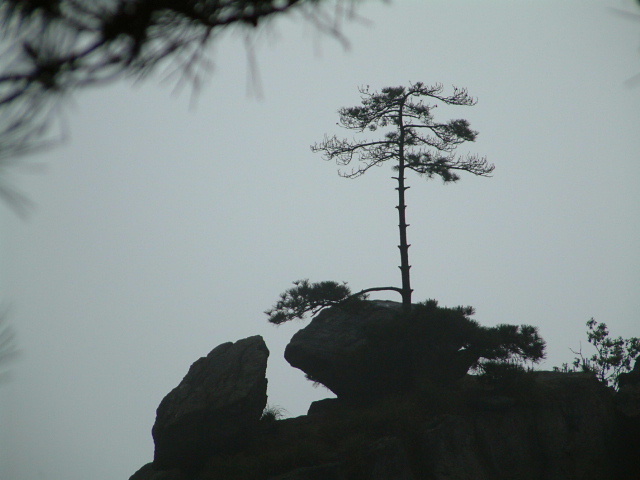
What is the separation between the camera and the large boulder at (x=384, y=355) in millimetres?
18047

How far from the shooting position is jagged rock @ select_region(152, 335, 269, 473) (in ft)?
53.6

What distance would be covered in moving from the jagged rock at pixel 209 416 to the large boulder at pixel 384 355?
194 cm

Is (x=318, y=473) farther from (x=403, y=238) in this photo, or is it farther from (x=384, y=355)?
(x=403, y=238)

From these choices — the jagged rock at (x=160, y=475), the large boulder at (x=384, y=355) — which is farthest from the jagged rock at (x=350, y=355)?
the jagged rock at (x=160, y=475)

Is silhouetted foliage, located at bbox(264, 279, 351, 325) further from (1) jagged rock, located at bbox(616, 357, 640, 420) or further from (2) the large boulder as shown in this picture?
(1) jagged rock, located at bbox(616, 357, 640, 420)

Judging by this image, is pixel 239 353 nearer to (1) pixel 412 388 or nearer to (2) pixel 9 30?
(1) pixel 412 388

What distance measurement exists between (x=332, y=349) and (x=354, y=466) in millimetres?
4807

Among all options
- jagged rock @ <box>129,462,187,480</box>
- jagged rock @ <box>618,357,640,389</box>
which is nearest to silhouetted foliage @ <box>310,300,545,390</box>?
jagged rock @ <box>618,357,640,389</box>

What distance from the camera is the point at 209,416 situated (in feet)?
54.3

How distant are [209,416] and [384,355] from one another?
19.0 ft

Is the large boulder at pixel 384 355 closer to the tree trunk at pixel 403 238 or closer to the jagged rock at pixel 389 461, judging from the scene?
the tree trunk at pixel 403 238

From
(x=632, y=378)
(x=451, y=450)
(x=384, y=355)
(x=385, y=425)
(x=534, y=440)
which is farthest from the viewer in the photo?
(x=632, y=378)

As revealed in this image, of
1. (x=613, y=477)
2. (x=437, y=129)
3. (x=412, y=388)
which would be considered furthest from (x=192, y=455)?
(x=437, y=129)

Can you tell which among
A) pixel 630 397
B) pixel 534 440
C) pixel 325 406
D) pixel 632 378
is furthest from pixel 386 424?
pixel 632 378
